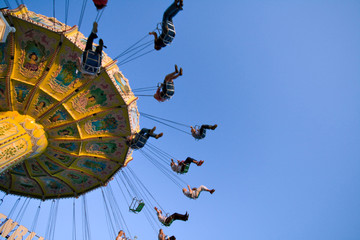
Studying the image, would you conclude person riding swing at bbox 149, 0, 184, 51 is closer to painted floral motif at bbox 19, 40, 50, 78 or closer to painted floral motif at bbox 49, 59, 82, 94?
painted floral motif at bbox 49, 59, 82, 94

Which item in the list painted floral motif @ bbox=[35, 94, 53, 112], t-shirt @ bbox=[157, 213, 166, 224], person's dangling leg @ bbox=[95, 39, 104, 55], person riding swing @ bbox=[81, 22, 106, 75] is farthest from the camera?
t-shirt @ bbox=[157, 213, 166, 224]

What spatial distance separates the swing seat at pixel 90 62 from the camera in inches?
329

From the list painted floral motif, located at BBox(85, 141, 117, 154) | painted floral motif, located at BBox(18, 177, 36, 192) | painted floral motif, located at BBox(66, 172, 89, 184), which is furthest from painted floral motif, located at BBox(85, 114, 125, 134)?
painted floral motif, located at BBox(18, 177, 36, 192)

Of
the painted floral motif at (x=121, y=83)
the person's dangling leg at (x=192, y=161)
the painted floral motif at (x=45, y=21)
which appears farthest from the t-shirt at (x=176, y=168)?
the painted floral motif at (x=45, y=21)

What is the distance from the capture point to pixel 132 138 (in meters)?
11.3

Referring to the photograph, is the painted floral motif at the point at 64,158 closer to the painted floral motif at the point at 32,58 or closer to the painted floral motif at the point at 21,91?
the painted floral motif at the point at 21,91

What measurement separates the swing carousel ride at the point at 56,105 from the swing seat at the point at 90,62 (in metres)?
0.69

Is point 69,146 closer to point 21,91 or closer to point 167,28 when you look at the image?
point 21,91

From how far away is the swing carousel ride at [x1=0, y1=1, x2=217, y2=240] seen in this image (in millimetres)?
9109

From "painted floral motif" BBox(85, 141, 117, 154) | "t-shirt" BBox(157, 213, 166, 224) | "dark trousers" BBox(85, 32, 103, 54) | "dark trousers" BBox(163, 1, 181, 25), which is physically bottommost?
"t-shirt" BBox(157, 213, 166, 224)

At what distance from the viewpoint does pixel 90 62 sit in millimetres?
8422

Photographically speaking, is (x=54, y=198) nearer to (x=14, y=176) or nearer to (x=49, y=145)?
(x=14, y=176)

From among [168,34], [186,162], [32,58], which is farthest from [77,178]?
[168,34]

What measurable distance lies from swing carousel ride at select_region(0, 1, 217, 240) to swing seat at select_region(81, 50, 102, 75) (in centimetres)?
69
